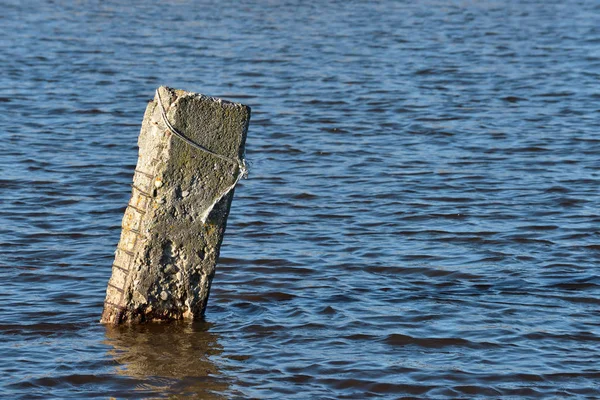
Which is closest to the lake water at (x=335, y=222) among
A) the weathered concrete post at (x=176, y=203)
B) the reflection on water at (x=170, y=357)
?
the reflection on water at (x=170, y=357)

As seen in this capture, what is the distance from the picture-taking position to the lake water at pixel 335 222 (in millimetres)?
7070

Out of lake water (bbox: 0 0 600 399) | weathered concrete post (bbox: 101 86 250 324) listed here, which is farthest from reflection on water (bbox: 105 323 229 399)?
weathered concrete post (bbox: 101 86 250 324)

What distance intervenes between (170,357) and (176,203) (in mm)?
1029

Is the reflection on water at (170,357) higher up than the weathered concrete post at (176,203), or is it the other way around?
the weathered concrete post at (176,203)

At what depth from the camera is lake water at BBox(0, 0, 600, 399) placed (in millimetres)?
7070

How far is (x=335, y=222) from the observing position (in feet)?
34.7

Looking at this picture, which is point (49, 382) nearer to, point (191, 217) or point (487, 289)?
point (191, 217)

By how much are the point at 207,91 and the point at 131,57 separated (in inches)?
154

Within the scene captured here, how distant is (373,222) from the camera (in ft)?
34.6

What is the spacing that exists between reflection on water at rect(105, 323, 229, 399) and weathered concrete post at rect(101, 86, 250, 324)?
0.13 meters

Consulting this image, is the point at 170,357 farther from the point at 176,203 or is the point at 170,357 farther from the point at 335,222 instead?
the point at 335,222

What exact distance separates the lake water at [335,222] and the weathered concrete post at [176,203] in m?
0.28

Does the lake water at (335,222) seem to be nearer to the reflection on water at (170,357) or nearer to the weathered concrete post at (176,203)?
the reflection on water at (170,357)

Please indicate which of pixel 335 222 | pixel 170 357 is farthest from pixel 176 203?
pixel 335 222
